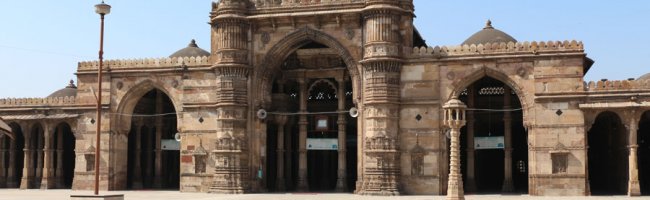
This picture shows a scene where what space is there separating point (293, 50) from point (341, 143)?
520 cm

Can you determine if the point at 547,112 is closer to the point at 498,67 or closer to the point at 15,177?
the point at 498,67

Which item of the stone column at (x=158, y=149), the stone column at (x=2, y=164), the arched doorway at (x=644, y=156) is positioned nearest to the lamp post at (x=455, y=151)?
the arched doorway at (x=644, y=156)

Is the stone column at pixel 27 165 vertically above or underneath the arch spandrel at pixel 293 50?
underneath

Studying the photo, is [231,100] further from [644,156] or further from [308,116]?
[644,156]

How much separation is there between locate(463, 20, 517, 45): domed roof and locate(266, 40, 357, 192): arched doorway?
7234 mm

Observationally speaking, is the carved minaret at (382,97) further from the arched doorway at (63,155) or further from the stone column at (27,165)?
the stone column at (27,165)

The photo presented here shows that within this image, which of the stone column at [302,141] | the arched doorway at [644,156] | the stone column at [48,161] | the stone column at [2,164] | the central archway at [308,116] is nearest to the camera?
the central archway at [308,116]

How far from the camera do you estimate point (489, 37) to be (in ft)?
141

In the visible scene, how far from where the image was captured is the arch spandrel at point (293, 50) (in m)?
38.2

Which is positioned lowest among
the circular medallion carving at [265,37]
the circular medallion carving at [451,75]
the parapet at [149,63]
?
the circular medallion carving at [451,75]

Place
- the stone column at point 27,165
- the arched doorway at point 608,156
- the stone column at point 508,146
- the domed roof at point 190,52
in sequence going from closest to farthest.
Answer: the arched doorway at point 608,156 → the stone column at point 508,146 → the stone column at point 27,165 → the domed roof at point 190,52

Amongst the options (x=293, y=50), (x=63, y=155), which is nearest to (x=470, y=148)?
(x=293, y=50)

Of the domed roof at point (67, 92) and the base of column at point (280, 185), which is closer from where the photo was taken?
the base of column at point (280, 185)

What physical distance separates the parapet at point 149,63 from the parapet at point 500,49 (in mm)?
10862
